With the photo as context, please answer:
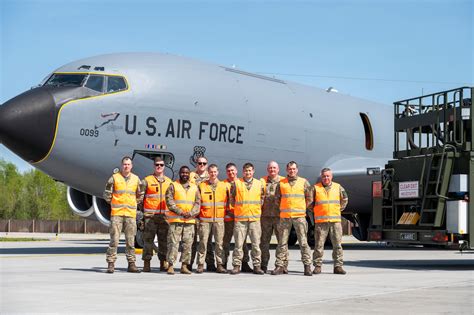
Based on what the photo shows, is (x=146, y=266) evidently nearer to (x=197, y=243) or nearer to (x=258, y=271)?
(x=197, y=243)

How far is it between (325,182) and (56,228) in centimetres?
4953

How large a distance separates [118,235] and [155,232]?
0.95 m

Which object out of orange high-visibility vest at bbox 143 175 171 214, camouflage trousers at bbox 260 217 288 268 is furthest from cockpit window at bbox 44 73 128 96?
camouflage trousers at bbox 260 217 288 268

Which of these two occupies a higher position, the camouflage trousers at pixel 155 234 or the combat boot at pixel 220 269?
the camouflage trousers at pixel 155 234

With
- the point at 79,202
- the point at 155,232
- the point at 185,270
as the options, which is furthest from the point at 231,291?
the point at 79,202

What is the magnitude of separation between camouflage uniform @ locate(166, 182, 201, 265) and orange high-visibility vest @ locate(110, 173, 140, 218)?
0.64m

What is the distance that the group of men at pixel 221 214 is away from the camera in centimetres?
1392

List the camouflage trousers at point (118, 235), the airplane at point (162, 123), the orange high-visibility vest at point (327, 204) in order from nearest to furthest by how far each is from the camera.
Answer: the camouflage trousers at point (118, 235), the orange high-visibility vest at point (327, 204), the airplane at point (162, 123)

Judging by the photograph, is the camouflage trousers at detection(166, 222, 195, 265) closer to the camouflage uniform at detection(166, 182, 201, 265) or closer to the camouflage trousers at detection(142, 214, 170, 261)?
the camouflage uniform at detection(166, 182, 201, 265)

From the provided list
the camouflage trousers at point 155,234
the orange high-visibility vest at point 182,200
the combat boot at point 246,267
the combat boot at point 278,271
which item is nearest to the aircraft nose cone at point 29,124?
the camouflage trousers at point 155,234

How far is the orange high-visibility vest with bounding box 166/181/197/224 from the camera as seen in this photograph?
14.0m

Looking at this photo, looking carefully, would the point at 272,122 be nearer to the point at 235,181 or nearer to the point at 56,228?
the point at 235,181

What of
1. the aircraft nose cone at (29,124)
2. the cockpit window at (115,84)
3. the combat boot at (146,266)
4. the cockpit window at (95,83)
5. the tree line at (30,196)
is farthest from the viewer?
the tree line at (30,196)

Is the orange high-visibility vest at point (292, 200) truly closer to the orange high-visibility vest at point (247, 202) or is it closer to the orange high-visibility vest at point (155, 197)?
the orange high-visibility vest at point (247, 202)
